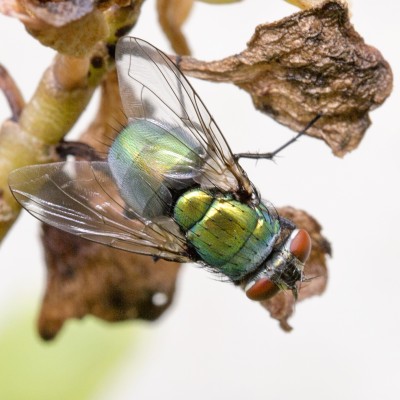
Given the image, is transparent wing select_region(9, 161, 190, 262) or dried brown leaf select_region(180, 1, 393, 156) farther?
transparent wing select_region(9, 161, 190, 262)

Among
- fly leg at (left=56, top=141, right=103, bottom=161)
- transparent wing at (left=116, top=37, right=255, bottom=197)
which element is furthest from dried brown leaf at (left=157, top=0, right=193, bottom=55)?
fly leg at (left=56, top=141, right=103, bottom=161)

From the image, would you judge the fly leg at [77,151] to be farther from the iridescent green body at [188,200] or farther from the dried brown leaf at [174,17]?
the dried brown leaf at [174,17]

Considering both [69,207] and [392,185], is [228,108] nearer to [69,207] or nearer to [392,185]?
[392,185]

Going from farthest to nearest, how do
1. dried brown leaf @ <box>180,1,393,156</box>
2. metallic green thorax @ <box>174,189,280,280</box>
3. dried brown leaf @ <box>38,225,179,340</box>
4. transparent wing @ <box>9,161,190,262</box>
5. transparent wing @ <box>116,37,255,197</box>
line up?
dried brown leaf @ <box>38,225,179,340</box> → metallic green thorax @ <box>174,189,280,280</box> → transparent wing @ <box>9,161,190,262</box> → transparent wing @ <box>116,37,255,197</box> → dried brown leaf @ <box>180,1,393,156</box>

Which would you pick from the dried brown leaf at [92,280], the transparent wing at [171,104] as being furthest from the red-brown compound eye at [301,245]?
the dried brown leaf at [92,280]

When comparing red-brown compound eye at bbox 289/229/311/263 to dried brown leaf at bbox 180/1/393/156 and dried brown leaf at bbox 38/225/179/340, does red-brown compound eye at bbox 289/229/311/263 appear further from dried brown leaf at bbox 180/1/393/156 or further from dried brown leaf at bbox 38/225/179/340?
dried brown leaf at bbox 38/225/179/340

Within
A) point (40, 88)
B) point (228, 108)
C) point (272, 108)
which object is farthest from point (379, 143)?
point (40, 88)

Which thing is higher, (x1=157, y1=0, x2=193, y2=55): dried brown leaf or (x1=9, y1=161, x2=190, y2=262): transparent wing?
(x1=157, y1=0, x2=193, y2=55): dried brown leaf
